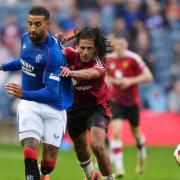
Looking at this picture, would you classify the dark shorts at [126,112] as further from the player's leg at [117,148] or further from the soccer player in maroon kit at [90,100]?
the soccer player in maroon kit at [90,100]

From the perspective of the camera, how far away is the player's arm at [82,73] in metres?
10.2

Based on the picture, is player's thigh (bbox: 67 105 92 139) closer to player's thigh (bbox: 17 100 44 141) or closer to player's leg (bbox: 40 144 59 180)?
player's leg (bbox: 40 144 59 180)

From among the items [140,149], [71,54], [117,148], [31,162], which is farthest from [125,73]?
[31,162]

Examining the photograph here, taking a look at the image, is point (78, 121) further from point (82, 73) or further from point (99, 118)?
point (82, 73)

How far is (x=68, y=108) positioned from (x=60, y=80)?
41.2 inches

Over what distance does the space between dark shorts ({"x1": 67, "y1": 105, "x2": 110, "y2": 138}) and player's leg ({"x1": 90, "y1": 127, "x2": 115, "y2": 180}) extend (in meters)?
0.19

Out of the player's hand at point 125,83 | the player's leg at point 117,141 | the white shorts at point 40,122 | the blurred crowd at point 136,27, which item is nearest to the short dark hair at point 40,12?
the white shorts at point 40,122

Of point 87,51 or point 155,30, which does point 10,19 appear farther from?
point 87,51

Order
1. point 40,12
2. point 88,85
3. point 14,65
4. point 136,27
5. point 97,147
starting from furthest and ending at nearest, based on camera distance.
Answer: point 136,27, point 88,85, point 97,147, point 14,65, point 40,12

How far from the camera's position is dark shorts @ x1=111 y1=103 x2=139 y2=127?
15727mm

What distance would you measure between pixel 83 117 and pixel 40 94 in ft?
5.24

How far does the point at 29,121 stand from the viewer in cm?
1019

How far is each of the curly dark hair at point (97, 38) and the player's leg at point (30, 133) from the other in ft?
4.55

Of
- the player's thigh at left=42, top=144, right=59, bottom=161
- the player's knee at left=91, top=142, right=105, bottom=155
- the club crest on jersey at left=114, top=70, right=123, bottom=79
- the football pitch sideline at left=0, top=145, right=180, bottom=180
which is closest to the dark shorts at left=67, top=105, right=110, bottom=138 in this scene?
the player's knee at left=91, top=142, right=105, bottom=155
